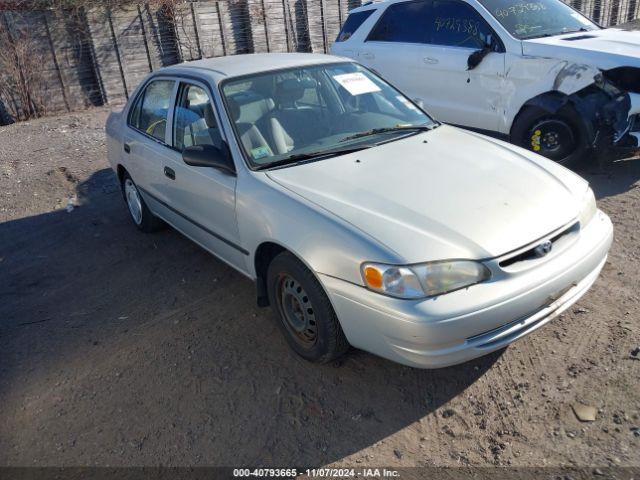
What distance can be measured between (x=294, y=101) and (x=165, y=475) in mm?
2540

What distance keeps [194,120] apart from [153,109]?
961mm

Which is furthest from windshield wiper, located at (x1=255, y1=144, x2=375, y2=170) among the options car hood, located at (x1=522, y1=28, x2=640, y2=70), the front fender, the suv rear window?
the suv rear window

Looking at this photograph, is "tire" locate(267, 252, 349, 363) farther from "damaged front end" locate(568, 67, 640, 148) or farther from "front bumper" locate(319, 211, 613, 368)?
"damaged front end" locate(568, 67, 640, 148)

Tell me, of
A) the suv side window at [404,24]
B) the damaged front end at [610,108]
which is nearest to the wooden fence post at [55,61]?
the suv side window at [404,24]

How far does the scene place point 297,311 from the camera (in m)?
3.20

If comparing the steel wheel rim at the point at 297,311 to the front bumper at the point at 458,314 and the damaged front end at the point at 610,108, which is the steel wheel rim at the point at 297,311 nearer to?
the front bumper at the point at 458,314

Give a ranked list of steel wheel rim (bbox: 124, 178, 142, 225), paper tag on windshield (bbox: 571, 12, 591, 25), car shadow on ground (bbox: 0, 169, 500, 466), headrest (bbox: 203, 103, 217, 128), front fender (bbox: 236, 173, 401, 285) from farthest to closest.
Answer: paper tag on windshield (bbox: 571, 12, 591, 25)
steel wheel rim (bbox: 124, 178, 142, 225)
headrest (bbox: 203, 103, 217, 128)
car shadow on ground (bbox: 0, 169, 500, 466)
front fender (bbox: 236, 173, 401, 285)

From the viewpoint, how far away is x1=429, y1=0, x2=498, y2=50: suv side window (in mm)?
6105

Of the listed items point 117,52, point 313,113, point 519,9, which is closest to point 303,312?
point 313,113

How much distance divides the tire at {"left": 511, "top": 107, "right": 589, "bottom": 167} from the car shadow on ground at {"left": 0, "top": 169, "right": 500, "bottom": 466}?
132 inches

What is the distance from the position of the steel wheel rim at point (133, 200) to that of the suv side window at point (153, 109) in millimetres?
633

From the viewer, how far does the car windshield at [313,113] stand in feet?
11.5

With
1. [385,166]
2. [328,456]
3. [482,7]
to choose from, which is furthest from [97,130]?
[328,456]

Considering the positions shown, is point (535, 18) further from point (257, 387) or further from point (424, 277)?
point (257, 387)
